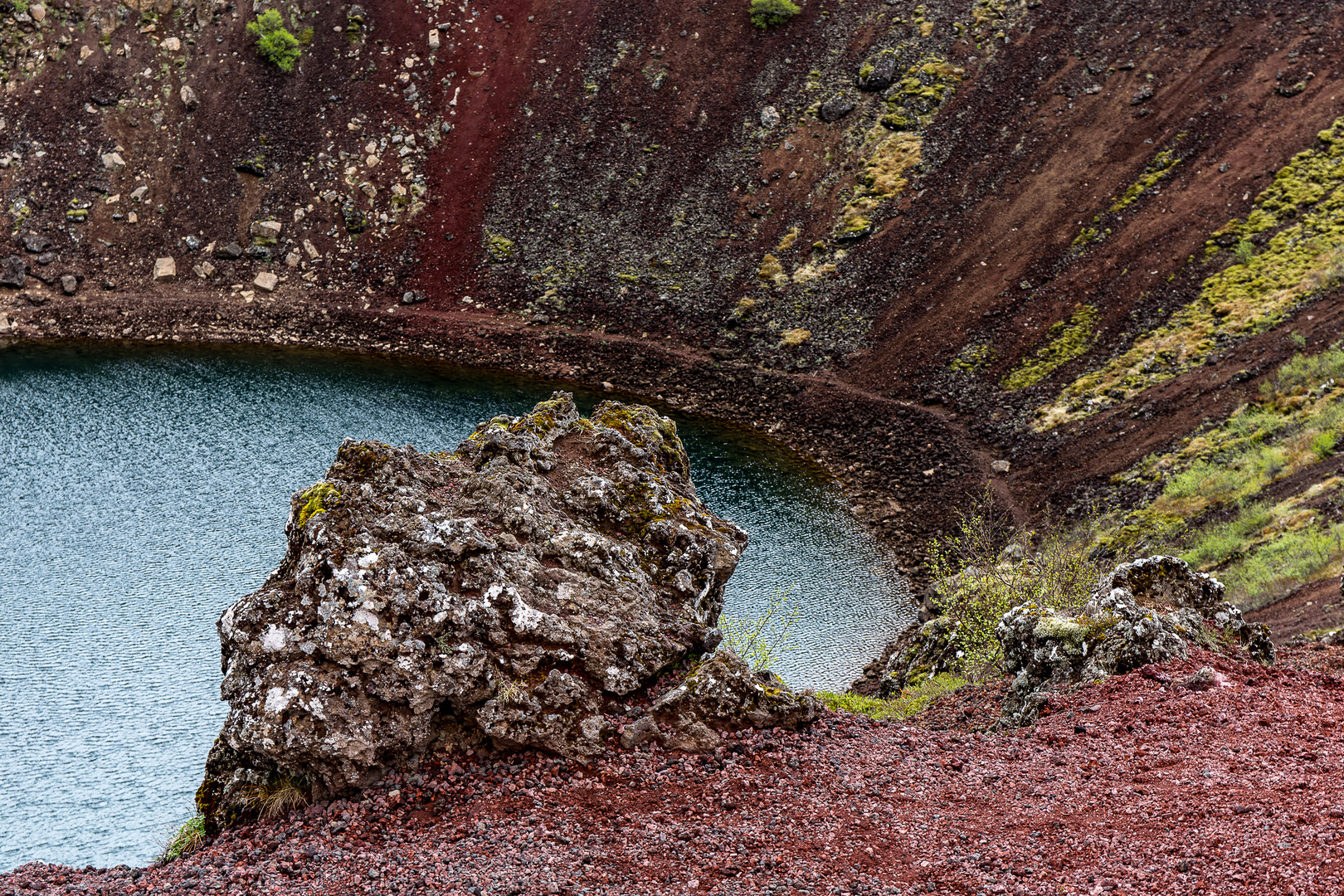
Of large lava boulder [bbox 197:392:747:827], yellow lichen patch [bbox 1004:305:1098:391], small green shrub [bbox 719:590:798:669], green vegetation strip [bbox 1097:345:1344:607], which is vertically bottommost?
large lava boulder [bbox 197:392:747:827]

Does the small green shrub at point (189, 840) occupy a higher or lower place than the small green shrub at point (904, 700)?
lower

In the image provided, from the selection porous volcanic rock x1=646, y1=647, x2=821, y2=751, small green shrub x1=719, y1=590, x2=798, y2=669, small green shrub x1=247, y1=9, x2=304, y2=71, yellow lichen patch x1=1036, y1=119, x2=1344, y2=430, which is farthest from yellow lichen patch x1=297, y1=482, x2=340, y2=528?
small green shrub x1=247, y1=9, x2=304, y2=71

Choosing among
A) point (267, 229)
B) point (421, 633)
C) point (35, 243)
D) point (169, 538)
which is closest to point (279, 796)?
point (421, 633)

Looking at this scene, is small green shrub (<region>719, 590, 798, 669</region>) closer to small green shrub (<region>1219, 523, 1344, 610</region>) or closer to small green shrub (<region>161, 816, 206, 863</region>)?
small green shrub (<region>1219, 523, 1344, 610</region>)

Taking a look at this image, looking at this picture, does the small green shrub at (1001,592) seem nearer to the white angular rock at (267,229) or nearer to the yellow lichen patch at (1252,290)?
the yellow lichen patch at (1252,290)

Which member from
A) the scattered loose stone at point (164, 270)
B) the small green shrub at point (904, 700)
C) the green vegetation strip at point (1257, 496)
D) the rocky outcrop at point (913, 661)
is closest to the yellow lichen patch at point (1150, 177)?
the green vegetation strip at point (1257, 496)
